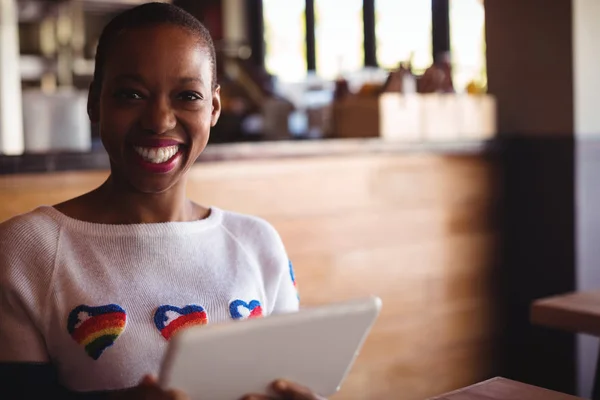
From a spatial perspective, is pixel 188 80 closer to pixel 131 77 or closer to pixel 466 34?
pixel 131 77

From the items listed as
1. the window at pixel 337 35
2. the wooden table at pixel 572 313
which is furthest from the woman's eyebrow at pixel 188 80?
the window at pixel 337 35

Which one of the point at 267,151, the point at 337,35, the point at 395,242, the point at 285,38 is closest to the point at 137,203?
the point at 267,151

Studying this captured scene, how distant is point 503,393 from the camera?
111cm

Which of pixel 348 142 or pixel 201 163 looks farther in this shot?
pixel 348 142

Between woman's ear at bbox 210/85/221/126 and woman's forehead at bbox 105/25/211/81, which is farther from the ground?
woman's forehead at bbox 105/25/211/81

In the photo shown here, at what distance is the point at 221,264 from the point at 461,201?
1927mm

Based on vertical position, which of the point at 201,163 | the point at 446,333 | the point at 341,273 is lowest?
the point at 446,333

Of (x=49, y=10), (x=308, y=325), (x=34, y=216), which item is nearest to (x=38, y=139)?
(x=49, y=10)

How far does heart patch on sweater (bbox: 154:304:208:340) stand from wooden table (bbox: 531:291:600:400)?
0.80 metres

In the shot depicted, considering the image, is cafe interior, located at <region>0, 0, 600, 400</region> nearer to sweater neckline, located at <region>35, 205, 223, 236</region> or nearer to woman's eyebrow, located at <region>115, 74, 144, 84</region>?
sweater neckline, located at <region>35, 205, 223, 236</region>

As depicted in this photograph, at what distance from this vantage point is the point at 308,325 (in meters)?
0.88

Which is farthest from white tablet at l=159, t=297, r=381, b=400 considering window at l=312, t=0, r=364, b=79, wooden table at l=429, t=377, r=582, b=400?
window at l=312, t=0, r=364, b=79

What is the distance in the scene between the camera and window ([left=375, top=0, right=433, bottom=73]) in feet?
15.6

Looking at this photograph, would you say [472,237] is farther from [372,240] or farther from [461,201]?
[372,240]
